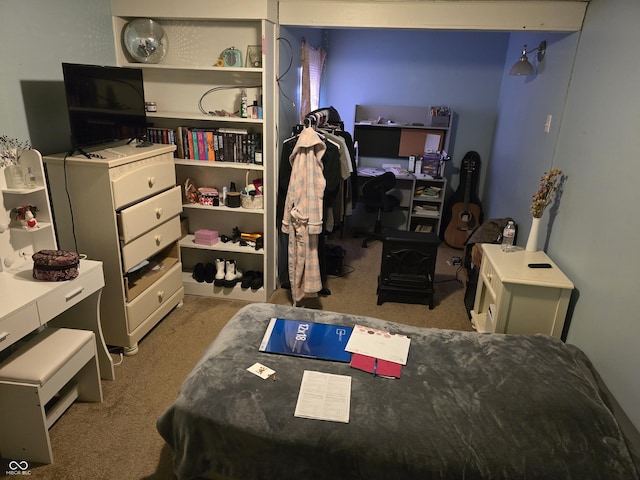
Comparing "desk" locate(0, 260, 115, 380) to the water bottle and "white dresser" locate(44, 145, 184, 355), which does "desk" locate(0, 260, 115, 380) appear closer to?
"white dresser" locate(44, 145, 184, 355)

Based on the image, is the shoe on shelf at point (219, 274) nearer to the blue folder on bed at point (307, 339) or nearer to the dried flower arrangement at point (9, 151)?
the blue folder on bed at point (307, 339)

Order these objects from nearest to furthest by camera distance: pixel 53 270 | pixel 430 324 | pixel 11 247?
pixel 53 270, pixel 11 247, pixel 430 324

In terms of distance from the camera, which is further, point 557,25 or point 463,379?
point 557,25

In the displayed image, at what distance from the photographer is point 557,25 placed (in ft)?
8.70

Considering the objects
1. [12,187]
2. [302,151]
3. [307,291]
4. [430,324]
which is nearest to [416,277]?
[430,324]

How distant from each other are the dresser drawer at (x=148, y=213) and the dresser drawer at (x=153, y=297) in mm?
417

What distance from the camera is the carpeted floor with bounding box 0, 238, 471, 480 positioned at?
1.93 metres

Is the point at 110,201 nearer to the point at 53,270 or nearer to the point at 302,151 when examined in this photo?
the point at 53,270

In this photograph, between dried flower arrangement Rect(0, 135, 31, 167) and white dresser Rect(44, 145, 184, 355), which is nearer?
dried flower arrangement Rect(0, 135, 31, 167)

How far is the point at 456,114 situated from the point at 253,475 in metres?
4.50

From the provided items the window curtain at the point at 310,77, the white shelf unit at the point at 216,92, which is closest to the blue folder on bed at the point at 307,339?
the white shelf unit at the point at 216,92

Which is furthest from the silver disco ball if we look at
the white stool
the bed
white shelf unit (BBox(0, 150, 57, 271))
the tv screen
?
the bed

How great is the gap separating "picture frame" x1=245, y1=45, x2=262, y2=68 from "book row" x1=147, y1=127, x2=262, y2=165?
47 centimetres

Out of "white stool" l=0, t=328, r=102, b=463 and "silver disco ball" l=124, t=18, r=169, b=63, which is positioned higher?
"silver disco ball" l=124, t=18, r=169, b=63
